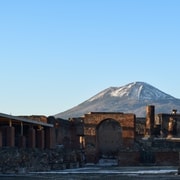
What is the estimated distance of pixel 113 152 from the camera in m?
56.2

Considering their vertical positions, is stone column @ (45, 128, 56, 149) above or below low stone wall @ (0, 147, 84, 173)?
above

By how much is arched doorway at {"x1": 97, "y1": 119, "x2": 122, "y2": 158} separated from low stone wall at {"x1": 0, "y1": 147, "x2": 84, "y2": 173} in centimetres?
941

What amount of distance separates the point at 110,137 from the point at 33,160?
1920 cm

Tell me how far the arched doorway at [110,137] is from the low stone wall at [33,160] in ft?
30.9

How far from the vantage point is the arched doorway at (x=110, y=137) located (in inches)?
2201

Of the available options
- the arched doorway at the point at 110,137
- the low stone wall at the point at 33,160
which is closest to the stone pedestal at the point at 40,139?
the low stone wall at the point at 33,160

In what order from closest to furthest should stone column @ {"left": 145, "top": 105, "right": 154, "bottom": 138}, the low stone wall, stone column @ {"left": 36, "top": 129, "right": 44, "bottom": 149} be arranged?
the low stone wall → stone column @ {"left": 36, "top": 129, "right": 44, "bottom": 149} → stone column @ {"left": 145, "top": 105, "right": 154, "bottom": 138}

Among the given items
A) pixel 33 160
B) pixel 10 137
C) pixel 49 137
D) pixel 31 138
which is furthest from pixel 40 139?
pixel 10 137

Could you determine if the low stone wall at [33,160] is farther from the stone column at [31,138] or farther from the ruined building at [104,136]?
the stone column at [31,138]

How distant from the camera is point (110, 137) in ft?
187

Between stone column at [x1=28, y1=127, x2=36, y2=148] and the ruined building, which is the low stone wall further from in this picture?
stone column at [x1=28, y1=127, x2=36, y2=148]

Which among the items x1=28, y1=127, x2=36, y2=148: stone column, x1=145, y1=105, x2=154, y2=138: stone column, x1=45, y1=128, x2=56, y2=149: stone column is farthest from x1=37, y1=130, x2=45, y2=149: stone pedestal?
x1=145, y1=105, x2=154, y2=138: stone column

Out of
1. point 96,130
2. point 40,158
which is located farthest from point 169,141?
point 40,158

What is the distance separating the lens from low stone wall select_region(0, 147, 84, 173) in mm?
35875
